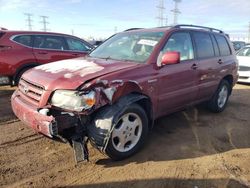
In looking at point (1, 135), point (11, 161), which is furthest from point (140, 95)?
point (1, 135)

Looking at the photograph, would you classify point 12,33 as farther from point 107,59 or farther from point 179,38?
point 179,38

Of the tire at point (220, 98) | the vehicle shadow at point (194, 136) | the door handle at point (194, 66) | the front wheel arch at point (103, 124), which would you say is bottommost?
the vehicle shadow at point (194, 136)

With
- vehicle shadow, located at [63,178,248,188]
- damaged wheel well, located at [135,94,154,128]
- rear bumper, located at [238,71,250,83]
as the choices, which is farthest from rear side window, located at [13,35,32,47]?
rear bumper, located at [238,71,250,83]

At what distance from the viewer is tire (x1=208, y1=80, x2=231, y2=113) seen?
6.34m

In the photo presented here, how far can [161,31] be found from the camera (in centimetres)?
490

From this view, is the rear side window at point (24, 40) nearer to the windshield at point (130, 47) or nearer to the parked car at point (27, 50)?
the parked car at point (27, 50)

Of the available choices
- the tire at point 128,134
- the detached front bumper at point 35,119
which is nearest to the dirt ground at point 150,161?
the tire at point 128,134

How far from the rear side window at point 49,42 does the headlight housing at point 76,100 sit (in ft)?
16.6

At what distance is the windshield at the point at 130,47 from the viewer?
457cm

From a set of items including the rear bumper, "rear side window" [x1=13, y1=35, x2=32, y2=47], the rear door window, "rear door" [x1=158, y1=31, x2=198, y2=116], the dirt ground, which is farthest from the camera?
the rear bumper

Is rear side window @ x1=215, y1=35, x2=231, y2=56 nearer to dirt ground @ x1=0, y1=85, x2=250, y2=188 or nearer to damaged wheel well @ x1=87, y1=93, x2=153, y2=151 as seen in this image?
dirt ground @ x1=0, y1=85, x2=250, y2=188

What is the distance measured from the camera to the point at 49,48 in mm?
8383

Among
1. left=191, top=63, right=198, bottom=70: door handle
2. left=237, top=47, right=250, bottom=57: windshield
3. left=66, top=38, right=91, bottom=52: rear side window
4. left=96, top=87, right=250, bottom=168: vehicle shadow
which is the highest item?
left=66, top=38, right=91, bottom=52: rear side window

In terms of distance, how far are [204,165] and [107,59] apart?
7.27 feet
